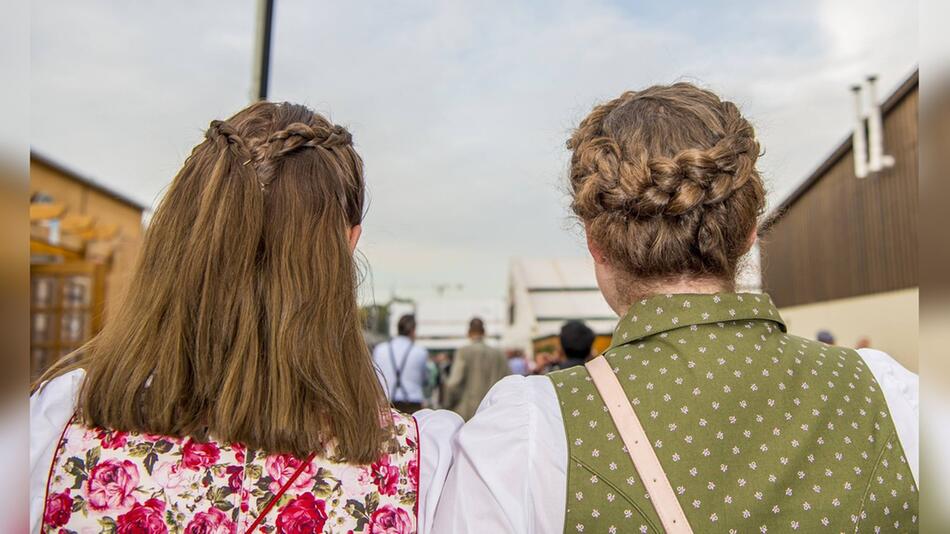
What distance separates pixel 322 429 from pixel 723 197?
A: 0.72 meters

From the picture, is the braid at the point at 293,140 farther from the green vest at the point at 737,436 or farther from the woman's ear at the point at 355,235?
the green vest at the point at 737,436

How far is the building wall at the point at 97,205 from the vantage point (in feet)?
25.6

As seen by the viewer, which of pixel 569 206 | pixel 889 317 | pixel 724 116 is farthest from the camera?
pixel 889 317

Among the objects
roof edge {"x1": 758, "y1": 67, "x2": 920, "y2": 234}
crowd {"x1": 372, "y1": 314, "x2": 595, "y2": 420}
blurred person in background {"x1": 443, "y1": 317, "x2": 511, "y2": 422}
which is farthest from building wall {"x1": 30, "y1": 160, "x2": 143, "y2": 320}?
roof edge {"x1": 758, "y1": 67, "x2": 920, "y2": 234}

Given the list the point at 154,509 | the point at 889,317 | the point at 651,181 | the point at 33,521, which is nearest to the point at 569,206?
the point at 651,181

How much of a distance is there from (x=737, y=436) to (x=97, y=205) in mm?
11860

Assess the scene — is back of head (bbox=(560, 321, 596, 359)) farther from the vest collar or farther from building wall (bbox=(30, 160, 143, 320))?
building wall (bbox=(30, 160, 143, 320))

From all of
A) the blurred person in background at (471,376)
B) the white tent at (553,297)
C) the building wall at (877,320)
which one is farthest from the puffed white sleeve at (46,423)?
the white tent at (553,297)

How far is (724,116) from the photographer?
1.30 metres

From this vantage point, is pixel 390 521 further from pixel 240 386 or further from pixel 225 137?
pixel 225 137

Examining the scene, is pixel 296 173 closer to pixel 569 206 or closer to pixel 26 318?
pixel 569 206

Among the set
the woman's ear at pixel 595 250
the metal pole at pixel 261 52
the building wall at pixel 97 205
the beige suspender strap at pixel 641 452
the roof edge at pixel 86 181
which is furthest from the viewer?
the roof edge at pixel 86 181

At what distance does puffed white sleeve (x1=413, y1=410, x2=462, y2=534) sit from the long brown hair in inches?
3.2

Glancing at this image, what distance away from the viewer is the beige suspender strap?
111 cm
